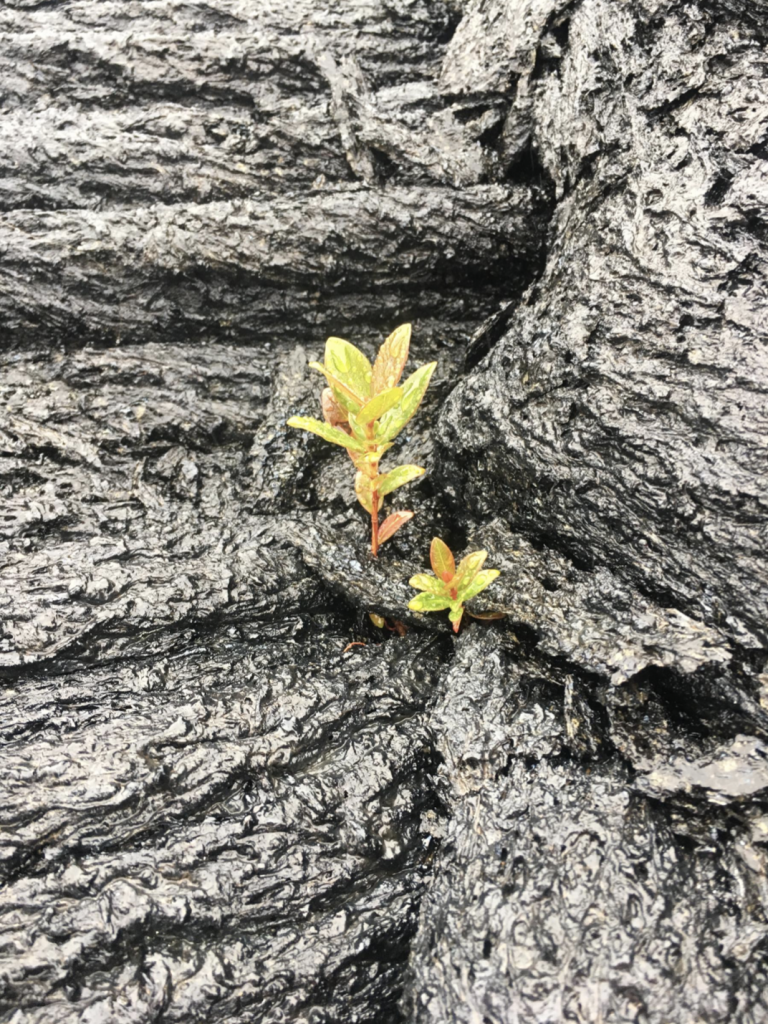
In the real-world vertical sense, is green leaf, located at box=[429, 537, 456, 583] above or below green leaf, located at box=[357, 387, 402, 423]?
below

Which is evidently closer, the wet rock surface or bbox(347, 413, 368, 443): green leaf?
the wet rock surface

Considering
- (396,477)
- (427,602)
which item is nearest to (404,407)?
(396,477)

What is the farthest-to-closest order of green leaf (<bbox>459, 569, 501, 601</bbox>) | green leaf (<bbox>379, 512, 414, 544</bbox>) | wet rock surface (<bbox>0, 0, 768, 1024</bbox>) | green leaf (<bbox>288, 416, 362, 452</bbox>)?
1. green leaf (<bbox>379, 512, 414, 544</bbox>)
2. green leaf (<bbox>288, 416, 362, 452</bbox>)
3. green leaf (<bbox>459, 569, 501, 601</bbox>)
4. wet rock surface (<bbox>0, 0, 768, 1024</bbox>)

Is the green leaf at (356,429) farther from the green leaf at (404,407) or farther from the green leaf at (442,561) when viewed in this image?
the green leaf at (442,561)

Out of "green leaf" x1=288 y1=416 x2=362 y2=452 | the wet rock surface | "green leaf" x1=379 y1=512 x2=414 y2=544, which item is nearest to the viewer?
the wet rock surface

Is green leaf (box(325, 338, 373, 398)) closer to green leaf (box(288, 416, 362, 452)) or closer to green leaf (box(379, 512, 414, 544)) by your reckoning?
green leaf (box(288, 416, 362, 452))

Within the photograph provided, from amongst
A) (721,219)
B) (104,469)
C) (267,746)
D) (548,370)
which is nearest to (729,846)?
(267,746)

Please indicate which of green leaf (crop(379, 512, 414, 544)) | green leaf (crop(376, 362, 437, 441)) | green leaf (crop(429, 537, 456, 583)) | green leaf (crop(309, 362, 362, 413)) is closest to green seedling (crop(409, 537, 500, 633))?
green leaf (crop(429, 537, 456, 583))
